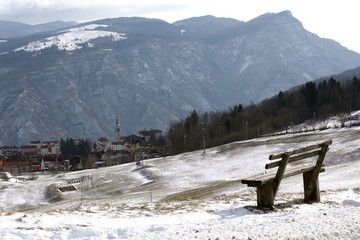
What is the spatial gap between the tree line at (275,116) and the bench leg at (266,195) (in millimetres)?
106362

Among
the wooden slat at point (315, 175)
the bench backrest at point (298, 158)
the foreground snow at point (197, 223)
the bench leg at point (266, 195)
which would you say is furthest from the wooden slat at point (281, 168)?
the wooden slat at point (315, 175)

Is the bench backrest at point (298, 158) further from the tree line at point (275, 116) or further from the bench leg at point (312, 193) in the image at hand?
the tree line at point (275, 116)

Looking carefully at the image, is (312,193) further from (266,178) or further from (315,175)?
(266,178)

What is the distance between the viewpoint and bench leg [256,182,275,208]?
15570 millimetres

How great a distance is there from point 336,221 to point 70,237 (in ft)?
25.0

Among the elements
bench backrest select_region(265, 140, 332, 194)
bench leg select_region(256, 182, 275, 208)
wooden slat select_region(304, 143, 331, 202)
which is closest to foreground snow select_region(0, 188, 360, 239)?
bench leg select_region(256, 182, 275, 208)

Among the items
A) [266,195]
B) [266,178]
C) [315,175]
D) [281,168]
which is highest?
[281,168]

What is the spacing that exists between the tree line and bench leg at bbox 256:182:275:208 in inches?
4187

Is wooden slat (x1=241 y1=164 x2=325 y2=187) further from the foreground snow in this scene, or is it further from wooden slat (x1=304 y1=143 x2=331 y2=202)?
the foreground snow

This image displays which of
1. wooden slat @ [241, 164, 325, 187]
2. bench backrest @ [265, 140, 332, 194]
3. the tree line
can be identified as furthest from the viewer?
the tree line

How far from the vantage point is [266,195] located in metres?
15.6

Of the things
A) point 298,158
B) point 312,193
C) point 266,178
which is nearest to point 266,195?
point 266,178

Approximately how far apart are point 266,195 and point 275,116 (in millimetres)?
128187

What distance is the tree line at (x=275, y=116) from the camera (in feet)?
417
